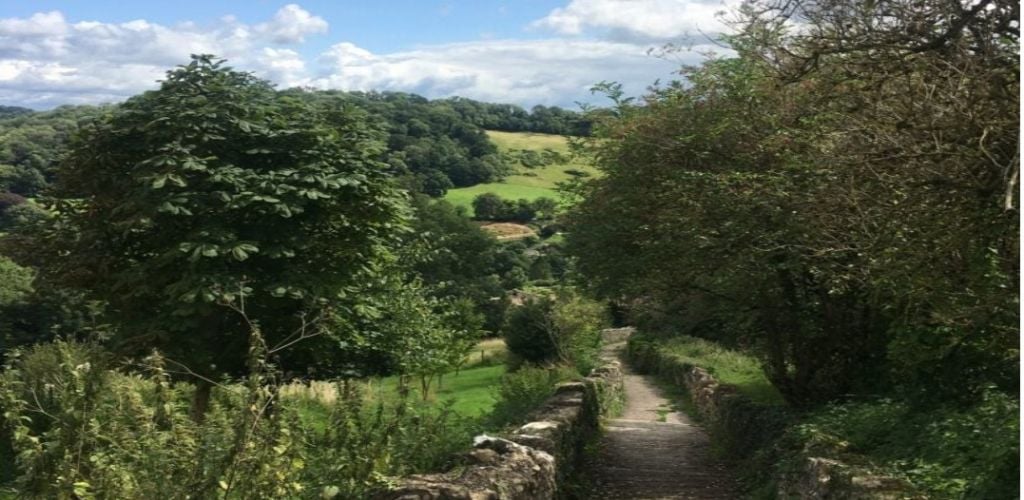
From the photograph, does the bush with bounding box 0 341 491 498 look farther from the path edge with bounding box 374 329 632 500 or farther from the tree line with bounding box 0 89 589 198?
the tree line with bounding box 0 89 589 198

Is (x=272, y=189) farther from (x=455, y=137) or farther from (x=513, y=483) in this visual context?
(x=455, y=137)

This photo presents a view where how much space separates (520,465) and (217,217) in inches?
208

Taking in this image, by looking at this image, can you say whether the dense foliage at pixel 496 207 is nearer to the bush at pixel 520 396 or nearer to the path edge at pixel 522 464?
the bush at pixel 520 396

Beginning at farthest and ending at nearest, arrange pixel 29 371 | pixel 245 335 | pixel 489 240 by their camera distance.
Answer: pixel 489 240 → pixel 29 371 → pixel 245 335

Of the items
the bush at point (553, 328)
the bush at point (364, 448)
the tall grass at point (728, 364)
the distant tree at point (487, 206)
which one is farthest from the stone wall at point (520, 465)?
the distant tree at point (487, 206)

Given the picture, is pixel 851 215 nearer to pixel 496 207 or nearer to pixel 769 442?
pixel 769 442

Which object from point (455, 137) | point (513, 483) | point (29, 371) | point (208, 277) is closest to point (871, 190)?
point (513, 483)

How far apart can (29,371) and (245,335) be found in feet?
12.4

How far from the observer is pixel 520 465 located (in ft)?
25.7

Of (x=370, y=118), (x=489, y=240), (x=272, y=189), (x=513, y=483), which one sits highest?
(x=370, y=118)

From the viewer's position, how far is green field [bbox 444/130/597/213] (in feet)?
332

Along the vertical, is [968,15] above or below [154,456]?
above

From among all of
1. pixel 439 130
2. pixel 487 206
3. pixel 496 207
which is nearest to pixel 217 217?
pixel 487 206

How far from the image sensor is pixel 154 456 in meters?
5.05
